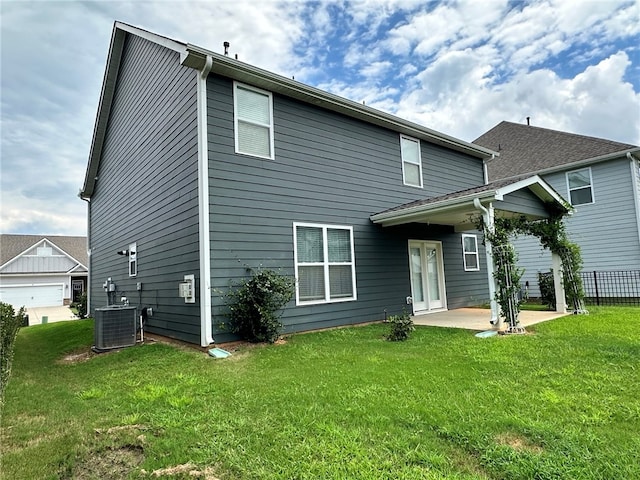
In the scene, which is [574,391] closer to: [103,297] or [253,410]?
[253,410]

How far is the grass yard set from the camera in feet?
7.63

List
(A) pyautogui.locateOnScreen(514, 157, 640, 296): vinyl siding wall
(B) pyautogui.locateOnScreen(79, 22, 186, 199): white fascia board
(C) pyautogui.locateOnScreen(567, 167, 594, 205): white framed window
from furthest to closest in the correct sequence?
(C) pyautogui.locateOnScreen(567, 167, 594, 205): white framed window → (A) pyautogui.locateOnScreen(514, 157, 640, 296): vinyl siding wall → (B) pyautogui.locateOnScreen(79, 22, 186, 199): white fascia board

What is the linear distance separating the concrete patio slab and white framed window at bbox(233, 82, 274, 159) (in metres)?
4.90

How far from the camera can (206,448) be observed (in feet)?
8.53

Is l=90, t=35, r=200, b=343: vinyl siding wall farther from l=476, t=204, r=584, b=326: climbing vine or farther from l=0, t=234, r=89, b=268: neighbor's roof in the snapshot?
l=0, t=234, r=89, b=268: neighbor's roof

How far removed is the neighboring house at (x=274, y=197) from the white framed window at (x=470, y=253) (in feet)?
0.20

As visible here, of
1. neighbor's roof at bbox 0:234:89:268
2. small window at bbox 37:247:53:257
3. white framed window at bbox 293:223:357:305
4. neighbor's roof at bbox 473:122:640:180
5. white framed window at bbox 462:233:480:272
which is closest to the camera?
white framed window at bbox 293:223:357:305

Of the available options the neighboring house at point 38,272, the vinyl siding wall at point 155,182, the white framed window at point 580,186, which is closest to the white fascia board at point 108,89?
the vinyl siding wall at point 155,182

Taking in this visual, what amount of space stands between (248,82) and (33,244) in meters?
31.5

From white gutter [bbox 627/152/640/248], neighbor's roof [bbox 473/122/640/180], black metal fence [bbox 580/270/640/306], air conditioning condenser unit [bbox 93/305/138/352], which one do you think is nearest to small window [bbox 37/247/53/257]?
air conditioning condenser unit [bbox 93/305/138/352]

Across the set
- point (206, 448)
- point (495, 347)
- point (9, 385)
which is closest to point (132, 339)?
point (9, 385)

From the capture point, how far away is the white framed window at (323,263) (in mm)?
7430

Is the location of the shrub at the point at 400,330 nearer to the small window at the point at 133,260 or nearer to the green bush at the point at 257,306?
the green bush at the point at 257,306

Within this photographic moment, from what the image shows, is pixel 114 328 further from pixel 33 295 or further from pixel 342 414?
pixel 33 295
